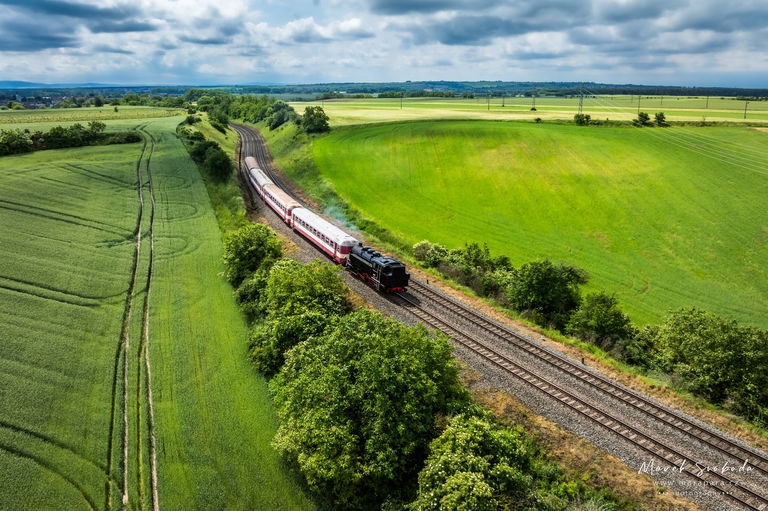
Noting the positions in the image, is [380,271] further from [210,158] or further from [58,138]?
[58,138]

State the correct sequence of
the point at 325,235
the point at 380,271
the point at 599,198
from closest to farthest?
the point at 380,271, the point at 325,235, the point at 599,198

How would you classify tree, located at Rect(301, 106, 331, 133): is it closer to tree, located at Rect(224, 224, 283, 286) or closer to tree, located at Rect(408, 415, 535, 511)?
tree, located at Rect(224, 224, 283, 286)

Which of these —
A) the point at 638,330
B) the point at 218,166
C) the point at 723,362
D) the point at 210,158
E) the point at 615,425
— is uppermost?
the point at 210,158

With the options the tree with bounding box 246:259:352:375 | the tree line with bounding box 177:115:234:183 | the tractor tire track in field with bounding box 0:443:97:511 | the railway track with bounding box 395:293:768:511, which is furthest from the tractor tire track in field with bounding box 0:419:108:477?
the tree line with bounding box 177:115:234:183

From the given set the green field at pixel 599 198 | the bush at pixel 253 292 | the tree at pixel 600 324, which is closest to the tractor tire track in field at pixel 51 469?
the bush at pixel 253 292

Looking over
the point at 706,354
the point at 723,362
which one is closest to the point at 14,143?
the point at 706,354

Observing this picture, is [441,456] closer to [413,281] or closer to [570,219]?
[413,281]

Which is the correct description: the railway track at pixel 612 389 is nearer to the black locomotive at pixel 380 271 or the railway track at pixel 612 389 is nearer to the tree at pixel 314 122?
the black locomotive at pixel 380 271
